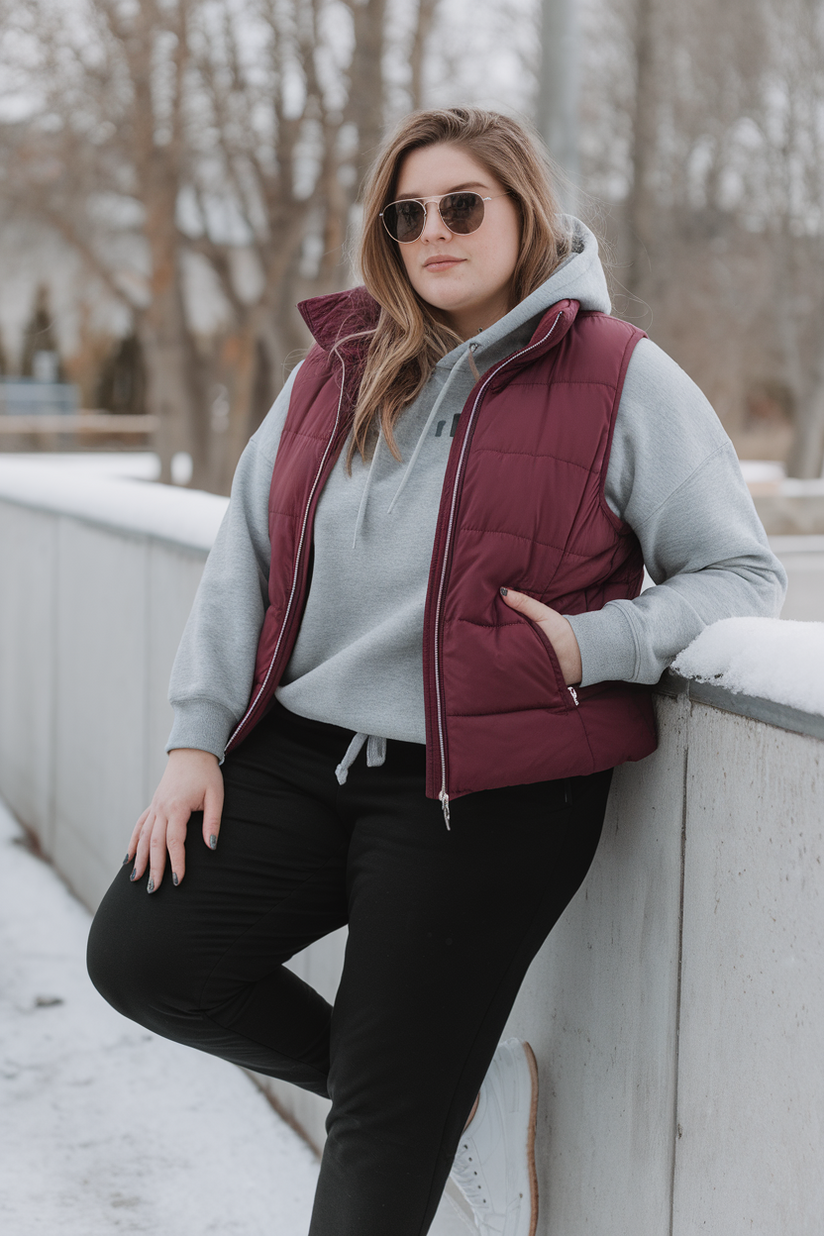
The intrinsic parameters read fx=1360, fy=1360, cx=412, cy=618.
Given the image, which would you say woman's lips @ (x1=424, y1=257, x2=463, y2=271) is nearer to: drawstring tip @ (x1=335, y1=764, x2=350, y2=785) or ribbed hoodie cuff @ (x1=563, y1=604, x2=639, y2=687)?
ribbed hoodie cuff @ (x1=563, y1=604, x2=639, y2=687)

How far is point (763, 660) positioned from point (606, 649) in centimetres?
23

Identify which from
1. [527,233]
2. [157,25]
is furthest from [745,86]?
[527,233]

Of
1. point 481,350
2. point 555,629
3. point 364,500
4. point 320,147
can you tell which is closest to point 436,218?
point 481,350

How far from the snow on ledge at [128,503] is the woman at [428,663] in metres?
1.27

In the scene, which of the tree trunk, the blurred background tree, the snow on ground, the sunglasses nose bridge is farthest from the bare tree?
the sunglasses nose bridge

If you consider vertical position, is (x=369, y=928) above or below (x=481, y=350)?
below

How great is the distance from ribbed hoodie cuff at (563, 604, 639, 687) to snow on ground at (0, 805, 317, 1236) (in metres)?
1.54

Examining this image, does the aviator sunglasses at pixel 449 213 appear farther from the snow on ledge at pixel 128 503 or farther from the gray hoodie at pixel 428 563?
the snow on ledge at pixel 128 503

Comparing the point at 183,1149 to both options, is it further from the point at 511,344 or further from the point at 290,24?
the point at 290,24

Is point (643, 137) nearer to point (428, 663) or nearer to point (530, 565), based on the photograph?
point (530, 565)

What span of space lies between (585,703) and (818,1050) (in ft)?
1.85

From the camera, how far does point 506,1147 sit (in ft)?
7.39

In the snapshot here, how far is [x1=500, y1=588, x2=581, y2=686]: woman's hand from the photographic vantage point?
1.91 m

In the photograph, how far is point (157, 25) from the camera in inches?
452
